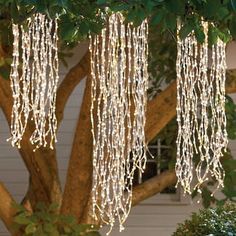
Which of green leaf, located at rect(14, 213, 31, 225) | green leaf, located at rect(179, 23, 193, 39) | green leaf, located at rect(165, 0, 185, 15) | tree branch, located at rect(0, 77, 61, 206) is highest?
green leaf, located at rect(165, 0, 185, 15)

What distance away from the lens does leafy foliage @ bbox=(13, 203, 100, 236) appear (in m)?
6.41

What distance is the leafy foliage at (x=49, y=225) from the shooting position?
6414 mm

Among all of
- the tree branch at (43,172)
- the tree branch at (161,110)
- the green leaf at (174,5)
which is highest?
the green leaf at (174,5)

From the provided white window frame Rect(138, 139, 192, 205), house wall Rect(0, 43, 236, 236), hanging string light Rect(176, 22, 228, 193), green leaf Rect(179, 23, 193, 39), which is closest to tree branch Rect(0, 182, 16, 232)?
hanging string light Rect(176, 22, 228, 193)

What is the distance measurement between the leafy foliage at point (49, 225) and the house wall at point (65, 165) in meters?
2.82

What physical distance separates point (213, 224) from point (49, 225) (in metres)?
1.37

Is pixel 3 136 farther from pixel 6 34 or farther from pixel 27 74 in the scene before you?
pixel 27 74

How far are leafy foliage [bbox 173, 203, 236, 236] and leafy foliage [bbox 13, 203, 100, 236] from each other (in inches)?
33.6

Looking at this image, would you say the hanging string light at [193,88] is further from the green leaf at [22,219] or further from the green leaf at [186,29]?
the green leaf at [22,219]

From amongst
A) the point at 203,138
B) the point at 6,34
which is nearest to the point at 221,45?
the point at 203,138

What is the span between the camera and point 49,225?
6453 millimetres

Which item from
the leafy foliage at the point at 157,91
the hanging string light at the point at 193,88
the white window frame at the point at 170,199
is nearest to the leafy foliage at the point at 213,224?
the leafy foliage at the point at 157,91

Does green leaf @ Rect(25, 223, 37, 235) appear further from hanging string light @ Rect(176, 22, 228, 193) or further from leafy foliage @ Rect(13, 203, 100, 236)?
hanging string light @ Rect(176, 22, 228, 193)

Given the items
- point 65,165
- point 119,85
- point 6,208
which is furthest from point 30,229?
point 65,165
